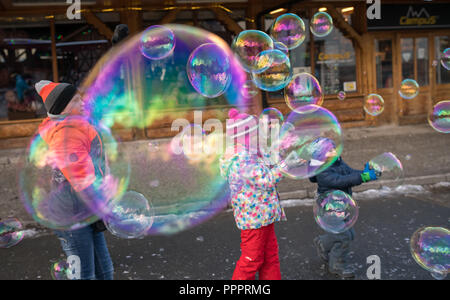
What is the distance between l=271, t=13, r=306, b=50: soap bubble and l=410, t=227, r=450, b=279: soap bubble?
9.42 feet

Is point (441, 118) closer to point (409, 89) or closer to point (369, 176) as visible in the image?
point (409, 89)

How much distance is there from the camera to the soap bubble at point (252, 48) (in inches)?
194

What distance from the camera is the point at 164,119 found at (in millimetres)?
8820

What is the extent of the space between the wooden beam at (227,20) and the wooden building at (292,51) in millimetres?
20

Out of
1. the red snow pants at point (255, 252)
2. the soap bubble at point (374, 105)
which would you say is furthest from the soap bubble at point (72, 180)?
the soap bubble at point (374, 105)

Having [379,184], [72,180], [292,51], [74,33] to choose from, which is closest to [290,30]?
[379,184]

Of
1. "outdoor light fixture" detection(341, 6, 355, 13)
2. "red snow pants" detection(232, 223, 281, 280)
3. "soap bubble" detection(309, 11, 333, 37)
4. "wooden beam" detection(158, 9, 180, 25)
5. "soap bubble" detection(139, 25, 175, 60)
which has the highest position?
"outdoor light fixture" detection(341, 6, 355, 13)

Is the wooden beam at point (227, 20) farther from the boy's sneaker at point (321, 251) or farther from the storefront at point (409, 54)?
the boy's sneaker at point (321, 251)

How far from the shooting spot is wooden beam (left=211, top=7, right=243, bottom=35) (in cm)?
881

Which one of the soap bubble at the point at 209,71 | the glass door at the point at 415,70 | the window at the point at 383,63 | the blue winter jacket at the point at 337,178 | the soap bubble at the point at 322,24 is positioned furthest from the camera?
the glass door at the point at 415,70

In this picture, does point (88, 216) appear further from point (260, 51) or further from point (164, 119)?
point (164, 119)

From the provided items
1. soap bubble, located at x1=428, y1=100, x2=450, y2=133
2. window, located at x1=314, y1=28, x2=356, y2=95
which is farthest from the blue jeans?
window, located at x1=314, y1=28, x2=356, y2=95

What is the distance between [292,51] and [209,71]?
515 centimetres

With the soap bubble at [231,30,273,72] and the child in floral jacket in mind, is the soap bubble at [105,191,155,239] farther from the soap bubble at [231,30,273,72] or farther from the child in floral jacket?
the soap bubble at [231,30,273,72]
